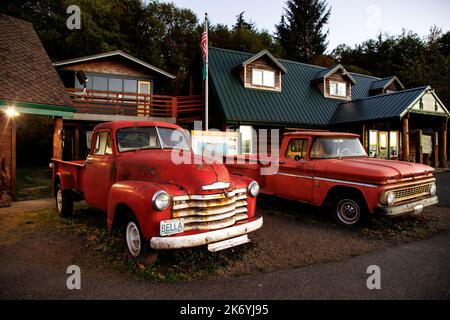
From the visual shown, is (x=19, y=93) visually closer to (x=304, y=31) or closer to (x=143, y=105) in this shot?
(x=143, y=105)

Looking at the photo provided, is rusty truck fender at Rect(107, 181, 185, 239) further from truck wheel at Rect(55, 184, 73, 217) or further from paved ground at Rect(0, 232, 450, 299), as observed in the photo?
truck wheel at Rect(55, 184, 73, 217)

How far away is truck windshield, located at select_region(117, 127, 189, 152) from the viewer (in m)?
5.27

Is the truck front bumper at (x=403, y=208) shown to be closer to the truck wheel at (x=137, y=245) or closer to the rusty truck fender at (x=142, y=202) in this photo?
the rusty truck fender at (x=142, y=202)

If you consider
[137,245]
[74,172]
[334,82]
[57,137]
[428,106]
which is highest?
[334,82]

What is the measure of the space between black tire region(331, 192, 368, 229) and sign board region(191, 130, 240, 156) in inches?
256

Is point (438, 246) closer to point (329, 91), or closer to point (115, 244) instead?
point (115, 244)

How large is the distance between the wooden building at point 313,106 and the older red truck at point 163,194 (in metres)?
9.56

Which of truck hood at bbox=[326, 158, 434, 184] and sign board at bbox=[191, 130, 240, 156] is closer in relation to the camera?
truck hood at bbox=[326, 158, 434, 184]

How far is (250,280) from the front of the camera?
12.5 feet

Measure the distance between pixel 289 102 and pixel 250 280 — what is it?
50.2 ft

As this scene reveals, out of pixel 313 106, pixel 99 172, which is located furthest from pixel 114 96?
pixel 99 172

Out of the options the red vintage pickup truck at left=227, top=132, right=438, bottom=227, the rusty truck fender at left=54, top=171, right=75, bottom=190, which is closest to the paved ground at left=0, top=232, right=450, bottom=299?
the red vintage pickup truck at left=227, top=132, right=438, bottom=227

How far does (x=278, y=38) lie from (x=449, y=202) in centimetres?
4212

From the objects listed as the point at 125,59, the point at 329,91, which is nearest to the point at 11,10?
the point at 125,59
